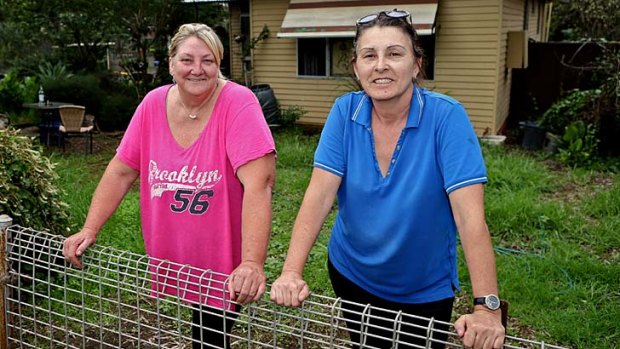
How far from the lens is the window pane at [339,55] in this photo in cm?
1177

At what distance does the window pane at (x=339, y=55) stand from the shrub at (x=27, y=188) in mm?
8374

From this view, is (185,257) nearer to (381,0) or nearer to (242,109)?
(242,109)

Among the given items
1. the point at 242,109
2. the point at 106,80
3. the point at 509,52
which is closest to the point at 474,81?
the point at 509,52

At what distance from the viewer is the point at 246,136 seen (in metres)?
2.11

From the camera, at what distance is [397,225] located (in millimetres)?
1892

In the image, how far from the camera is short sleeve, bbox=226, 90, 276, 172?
82.3 inches

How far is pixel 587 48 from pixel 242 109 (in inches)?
439

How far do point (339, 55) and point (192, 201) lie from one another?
33.0 feet

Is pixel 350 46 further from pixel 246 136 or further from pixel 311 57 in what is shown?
pixel 246 136

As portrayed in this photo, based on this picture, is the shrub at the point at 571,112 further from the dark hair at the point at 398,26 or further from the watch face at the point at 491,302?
the watch face at the point at 491,302

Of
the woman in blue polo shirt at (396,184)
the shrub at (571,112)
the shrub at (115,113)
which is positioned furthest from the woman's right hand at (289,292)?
the shrub at (115,113)

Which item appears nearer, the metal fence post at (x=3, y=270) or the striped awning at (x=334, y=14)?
the metal fence post at (x=3, y=270)

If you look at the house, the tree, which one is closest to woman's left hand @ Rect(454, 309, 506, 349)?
the house

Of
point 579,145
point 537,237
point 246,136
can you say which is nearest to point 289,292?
point 246,136
